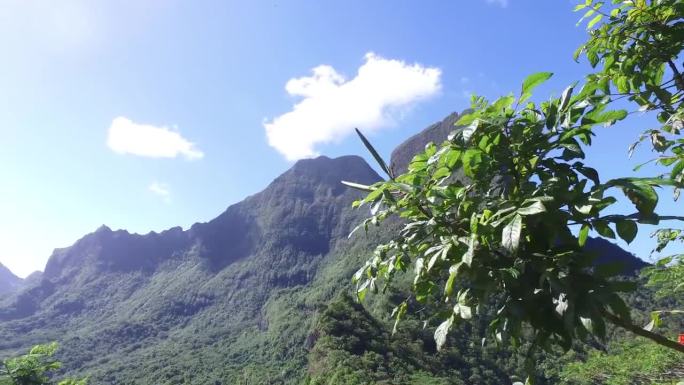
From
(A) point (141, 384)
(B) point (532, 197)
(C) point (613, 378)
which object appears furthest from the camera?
(A) point (141, 384)

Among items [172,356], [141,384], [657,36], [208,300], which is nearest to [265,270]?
[208,300]

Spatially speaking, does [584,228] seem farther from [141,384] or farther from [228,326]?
[228,326]

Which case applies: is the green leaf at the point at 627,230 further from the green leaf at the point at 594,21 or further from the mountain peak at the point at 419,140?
the mountain peak at the point at 419,140

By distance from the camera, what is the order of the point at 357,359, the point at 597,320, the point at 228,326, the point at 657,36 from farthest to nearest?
the point at 228,326, the point at 357,359, the point at 657,36, the point at 597,320

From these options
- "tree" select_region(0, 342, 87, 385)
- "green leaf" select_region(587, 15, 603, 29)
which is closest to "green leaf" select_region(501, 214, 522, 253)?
"green leaf" select_region(587, 15, 603, 29)

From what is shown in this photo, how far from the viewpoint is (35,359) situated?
10.6 m

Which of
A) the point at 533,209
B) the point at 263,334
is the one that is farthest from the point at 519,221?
the point at 263,334

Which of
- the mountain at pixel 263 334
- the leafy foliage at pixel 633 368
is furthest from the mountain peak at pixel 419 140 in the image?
the leafy foliage at pixel 633 368

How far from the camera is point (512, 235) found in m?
1.43

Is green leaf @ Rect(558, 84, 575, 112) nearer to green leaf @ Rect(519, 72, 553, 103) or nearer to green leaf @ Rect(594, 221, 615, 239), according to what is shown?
green leaf @ Rect(519, 72, 553, 103)

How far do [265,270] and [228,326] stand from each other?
111ft

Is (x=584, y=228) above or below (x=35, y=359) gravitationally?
below

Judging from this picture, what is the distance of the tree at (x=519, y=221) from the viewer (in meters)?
1.48

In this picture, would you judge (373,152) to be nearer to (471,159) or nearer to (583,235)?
(471,159)
